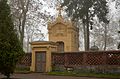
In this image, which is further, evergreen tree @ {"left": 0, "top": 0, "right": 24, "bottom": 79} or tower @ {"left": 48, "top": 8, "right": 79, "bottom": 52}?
tower @ {"left": 48, "top": 8, "right": 79, "bottom": 52}

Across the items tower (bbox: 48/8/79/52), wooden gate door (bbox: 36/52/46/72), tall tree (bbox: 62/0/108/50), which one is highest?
tall tree (bbox: 62/0/108/50)

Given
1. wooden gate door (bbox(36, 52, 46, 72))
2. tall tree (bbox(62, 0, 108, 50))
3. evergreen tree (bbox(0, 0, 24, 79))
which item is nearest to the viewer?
evergreen tree (bbox(0, 0, 24, 79))

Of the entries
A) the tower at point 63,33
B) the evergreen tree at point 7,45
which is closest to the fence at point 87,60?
the tower at point 63,33

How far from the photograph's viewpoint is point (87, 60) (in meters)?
27.6

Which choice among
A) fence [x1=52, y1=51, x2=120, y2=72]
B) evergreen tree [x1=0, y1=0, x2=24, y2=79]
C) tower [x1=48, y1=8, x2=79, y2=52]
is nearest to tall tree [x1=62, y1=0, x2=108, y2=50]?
tower [x1=48, y1=8, x2=79, y2=52]

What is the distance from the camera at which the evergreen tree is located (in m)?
18.4

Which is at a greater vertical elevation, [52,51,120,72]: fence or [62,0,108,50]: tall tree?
[62,0,108,50]: tall tree

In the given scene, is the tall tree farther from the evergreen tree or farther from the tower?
the evergreen tree

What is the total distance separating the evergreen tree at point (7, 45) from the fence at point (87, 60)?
10.1m

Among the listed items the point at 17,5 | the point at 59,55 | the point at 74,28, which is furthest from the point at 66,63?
the point at 17,5

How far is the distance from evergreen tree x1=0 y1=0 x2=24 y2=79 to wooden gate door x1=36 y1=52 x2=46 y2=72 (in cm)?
1023

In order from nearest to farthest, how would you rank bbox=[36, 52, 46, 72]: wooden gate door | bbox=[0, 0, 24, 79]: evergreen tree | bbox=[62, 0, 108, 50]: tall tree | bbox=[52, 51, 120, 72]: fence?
bbox=[0, 0, 24, 79]: evergreen tree < bbox=[52, 51, 120, 72]: fence < bbox=[36, 52, 46, 72]: wooden gate door < bbox=[62, 0, 108, 50]: tall tree

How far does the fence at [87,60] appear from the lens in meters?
26.3

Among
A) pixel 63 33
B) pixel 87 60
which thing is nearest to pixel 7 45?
pixel 87 60
